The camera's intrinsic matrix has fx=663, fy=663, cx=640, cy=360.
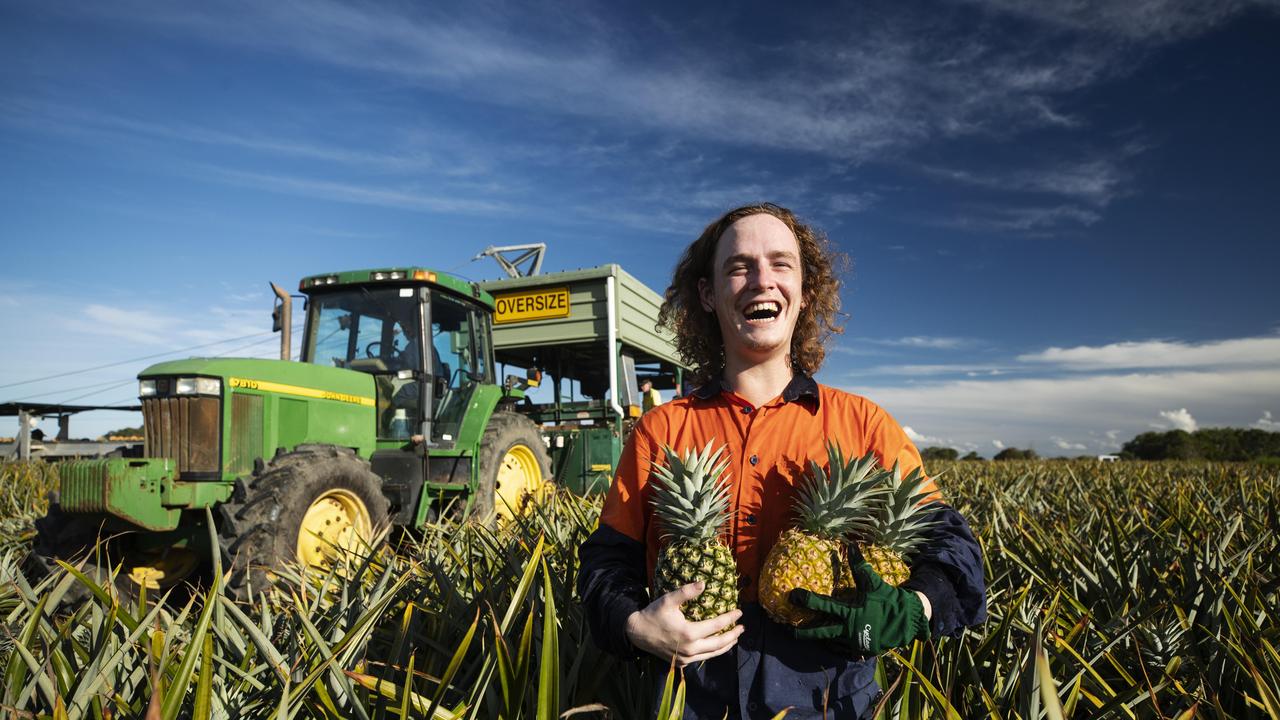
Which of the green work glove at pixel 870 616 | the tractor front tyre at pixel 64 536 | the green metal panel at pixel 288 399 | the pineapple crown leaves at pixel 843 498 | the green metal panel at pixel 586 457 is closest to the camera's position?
the green work glove at pixel 870 616

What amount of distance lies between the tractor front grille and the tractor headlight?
51 millimetres

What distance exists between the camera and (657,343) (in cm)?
1068

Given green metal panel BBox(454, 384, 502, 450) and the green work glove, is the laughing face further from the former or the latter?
green metal panel BBox(454, 384, 502, 450)

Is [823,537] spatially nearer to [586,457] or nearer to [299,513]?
[299,513]

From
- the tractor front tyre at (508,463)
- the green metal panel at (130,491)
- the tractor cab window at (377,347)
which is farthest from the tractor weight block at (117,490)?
the tractor front tyre at (508,463)

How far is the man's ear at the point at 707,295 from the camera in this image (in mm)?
2139

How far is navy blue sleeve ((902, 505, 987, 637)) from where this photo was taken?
157 centimetres

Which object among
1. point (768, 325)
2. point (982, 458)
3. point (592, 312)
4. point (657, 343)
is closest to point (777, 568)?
point (768, 325)

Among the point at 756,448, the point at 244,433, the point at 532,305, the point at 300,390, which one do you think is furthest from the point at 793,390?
the point at 532,305

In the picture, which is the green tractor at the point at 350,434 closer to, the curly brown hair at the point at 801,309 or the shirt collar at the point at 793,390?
the curly brown hair at the point at 801,309

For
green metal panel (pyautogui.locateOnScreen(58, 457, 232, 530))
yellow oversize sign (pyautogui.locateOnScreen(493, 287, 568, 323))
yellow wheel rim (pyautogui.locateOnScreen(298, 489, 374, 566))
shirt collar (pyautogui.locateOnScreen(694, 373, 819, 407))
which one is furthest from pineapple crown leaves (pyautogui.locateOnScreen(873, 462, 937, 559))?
yellow oversize sign (pyautogui.locateOnScreen(493, 287, 568, 323))

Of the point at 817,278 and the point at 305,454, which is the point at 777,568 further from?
the point at 305,454

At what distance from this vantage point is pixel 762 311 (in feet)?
6.14

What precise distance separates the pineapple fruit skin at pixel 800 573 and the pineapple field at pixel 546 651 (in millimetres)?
267
